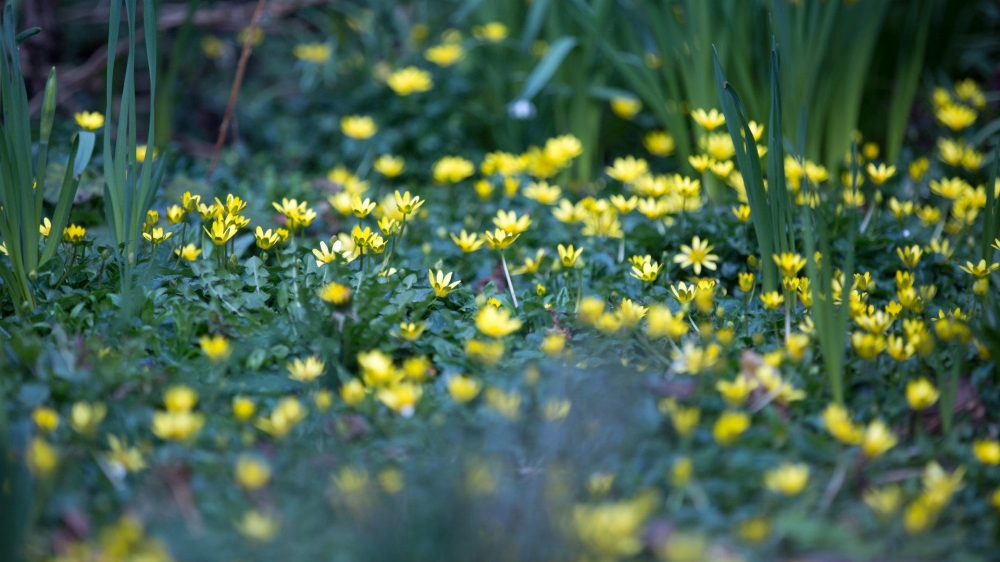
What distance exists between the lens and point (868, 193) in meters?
2.68

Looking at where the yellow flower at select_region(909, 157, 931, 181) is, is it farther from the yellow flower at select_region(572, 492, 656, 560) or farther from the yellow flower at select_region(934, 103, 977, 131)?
the yellow flower at select_region(572, 492, 656, 560)

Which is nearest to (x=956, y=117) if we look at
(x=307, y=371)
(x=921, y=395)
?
(x=921, y=395)

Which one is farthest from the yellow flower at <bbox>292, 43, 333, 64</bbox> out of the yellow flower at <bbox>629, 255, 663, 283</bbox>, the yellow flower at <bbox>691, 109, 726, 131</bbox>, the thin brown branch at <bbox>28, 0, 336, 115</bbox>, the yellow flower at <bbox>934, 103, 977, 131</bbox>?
the yellow flower at <bbox>934, 103, 977, 131</bbox>

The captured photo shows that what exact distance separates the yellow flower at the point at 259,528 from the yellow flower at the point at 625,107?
2.38 metres

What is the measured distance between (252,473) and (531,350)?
0.65 m

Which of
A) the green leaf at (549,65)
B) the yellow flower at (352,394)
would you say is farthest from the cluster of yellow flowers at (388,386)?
the green leaf at (549,65)

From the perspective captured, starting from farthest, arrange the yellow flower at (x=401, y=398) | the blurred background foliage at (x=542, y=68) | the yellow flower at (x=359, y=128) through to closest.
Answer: the yellow flower at (x=359, y=128), the blurred background foliage at (x=542, y=68), the yellow flower at (x=401, y=398)

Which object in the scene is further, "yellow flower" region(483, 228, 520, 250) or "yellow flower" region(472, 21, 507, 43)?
"yellow flower" region(472, 21, 507, 43)

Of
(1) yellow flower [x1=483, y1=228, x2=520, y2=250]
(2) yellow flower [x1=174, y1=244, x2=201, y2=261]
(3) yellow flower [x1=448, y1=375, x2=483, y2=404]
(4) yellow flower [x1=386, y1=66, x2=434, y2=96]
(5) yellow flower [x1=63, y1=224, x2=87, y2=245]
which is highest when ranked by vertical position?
(4) yellow flower [x1=386, y1=66, x2=434, y2=96]

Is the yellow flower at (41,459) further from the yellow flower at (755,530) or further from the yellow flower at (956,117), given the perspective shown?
the yellow flower at (956,117)

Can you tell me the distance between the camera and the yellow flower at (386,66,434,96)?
10.5 ft

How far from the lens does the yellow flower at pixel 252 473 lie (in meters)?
1.21

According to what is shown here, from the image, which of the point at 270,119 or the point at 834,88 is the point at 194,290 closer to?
the point at 270,119

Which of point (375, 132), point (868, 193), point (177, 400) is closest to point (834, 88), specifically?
point (868, 193)
